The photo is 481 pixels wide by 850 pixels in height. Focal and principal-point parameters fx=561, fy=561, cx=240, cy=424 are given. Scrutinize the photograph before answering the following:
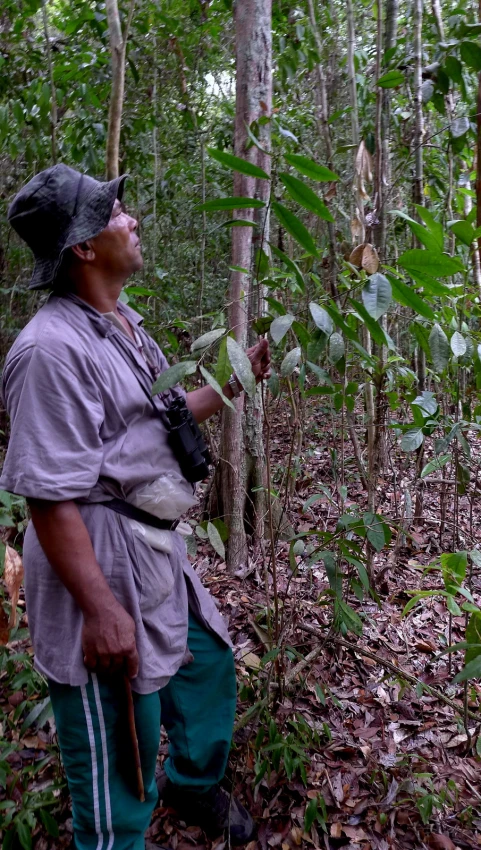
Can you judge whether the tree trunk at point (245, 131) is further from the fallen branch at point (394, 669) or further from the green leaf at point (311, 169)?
the fallen branch at point (394, 669)

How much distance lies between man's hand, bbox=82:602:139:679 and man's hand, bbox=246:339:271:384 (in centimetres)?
70

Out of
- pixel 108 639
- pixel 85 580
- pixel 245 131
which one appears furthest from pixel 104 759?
pixel 245 131

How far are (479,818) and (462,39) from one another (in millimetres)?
2537

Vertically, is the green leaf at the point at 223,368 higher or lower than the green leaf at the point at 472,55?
lower

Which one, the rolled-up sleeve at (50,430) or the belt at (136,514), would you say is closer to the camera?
the rolled-up sleeve at (50,430)

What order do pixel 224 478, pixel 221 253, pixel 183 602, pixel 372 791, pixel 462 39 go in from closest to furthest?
pixel 183 602, pixel 372 791, pixel 462 39, pixel 224 478, pixel 221 253

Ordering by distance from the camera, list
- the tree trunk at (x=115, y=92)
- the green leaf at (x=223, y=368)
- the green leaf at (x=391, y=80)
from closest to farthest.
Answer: the green leaf at (x=223, y=368) < the green leaf at (x=391, y=80) < the tree trunk at (x=115, y=92)

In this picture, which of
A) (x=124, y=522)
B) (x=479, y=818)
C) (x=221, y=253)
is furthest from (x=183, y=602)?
(x=221, y=253)

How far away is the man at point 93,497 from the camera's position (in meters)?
1.15

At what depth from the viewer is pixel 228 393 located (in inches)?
65.9

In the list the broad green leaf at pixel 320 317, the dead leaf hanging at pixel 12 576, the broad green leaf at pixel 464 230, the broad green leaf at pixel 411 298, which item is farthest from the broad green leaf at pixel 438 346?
the dead leaf hanging at pixel 12 576

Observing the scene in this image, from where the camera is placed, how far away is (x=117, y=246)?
1356 mm

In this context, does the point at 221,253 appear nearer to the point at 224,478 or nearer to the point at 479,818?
the point at 224,478

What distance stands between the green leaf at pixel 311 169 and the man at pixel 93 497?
0.44m
